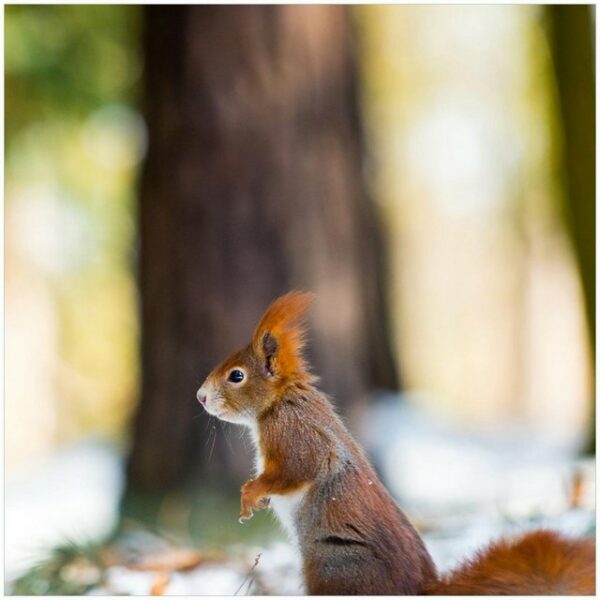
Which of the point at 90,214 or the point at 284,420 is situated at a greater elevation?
the point at 90,214

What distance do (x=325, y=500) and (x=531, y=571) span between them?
0.88ft

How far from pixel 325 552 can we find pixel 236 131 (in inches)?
51.1

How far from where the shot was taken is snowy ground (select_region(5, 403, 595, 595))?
134cm

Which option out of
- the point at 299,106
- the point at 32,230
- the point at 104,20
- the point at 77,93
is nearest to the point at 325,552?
the point at 299,106

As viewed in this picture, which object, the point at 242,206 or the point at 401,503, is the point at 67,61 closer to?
the point at 242,206

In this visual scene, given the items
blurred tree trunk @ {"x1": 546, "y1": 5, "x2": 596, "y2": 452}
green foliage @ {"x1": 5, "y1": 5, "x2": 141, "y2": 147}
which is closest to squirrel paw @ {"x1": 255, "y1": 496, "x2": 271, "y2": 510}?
blurred tree trunk @ {"x1": 546, "y1": 5, "x2": 596, "y2": 452}

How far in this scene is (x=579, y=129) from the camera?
257 centimetres

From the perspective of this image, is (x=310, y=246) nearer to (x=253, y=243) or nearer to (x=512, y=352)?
(x=253, y=243)

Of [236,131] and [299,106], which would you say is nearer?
[236,131]

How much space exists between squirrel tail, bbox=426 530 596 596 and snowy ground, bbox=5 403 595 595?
0.23ft

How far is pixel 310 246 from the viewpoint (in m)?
2.12

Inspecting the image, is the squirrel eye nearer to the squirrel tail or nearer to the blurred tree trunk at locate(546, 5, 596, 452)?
the squirrel tail

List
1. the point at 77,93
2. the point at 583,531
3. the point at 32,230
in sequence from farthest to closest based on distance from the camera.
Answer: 1. the point at 77,93
2. the point at 32,230
3. the point at 583,531

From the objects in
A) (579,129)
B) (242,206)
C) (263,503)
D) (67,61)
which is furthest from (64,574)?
(67,61)
